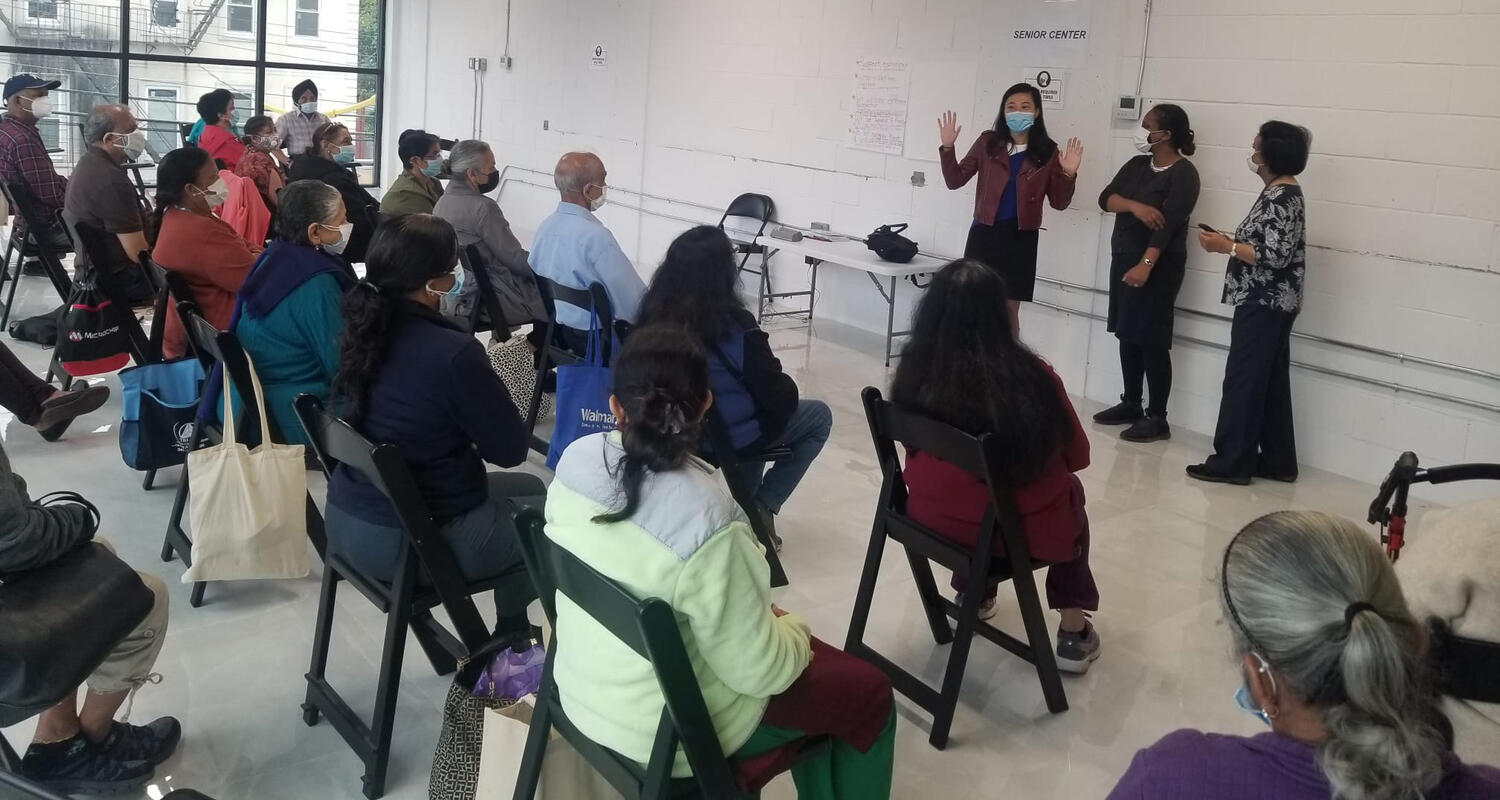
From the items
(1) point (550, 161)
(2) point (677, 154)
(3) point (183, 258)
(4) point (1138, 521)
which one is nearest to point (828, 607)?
(4) point (1138, 521)

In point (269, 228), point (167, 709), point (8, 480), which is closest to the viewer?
point (8, 480)

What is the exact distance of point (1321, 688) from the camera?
1186 millimetres

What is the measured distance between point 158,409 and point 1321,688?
3.39 m

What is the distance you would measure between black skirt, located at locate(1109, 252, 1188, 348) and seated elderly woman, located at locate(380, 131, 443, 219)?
10.1 feet

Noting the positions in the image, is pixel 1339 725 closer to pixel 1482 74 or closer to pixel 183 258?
pixel 183 258

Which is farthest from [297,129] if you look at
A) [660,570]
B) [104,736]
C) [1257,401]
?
[660,570]

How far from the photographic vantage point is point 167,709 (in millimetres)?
2646

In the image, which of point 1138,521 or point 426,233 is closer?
point 426,233

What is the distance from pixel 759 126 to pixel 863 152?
960 mm

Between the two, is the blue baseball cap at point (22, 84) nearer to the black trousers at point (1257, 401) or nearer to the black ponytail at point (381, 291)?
the black ponytail at point (381, 291)

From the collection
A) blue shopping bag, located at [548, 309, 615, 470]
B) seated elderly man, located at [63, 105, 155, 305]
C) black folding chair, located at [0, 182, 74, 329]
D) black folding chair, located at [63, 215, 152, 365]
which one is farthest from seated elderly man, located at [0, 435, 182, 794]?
seated elderly man, located at [63, 105, 155, 305]

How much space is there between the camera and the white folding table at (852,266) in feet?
20.0

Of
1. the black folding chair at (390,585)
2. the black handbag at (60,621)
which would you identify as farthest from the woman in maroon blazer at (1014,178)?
the black handbag at (60,621)

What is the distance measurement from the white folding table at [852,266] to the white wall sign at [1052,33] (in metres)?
1.12
